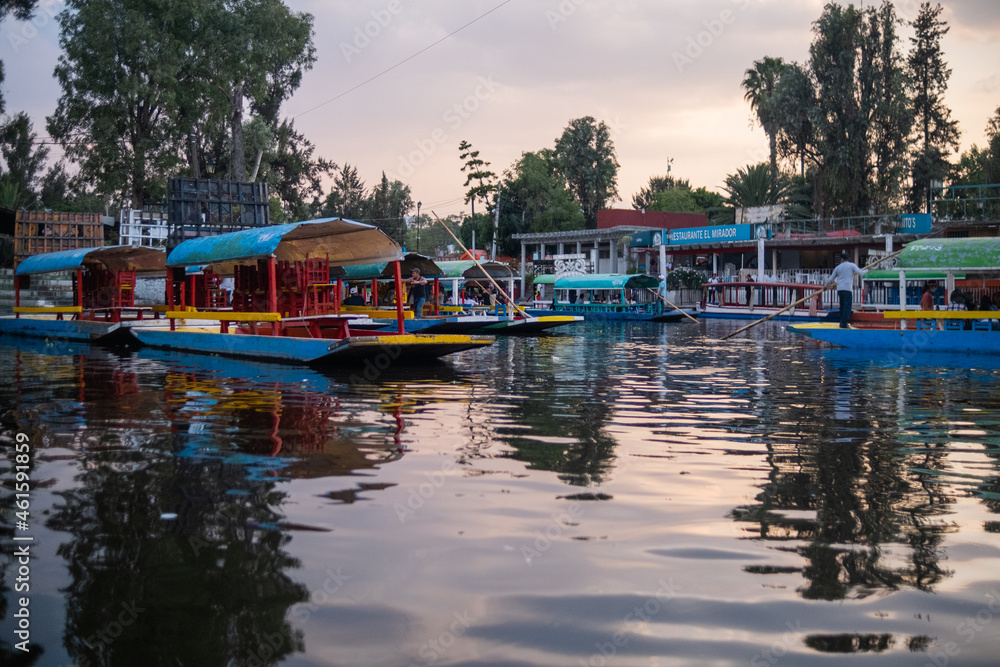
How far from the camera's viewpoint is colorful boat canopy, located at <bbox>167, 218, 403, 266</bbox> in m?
15.2

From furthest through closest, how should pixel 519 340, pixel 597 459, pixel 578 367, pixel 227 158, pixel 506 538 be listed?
pixel 227 158 < pixel 519 340 < pixel 578 367 < pixel 597 459 < pixel 506 538

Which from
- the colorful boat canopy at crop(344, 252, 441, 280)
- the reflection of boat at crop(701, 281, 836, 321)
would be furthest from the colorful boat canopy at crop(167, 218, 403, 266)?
the reflection of boat at crop(701, 281, 836, 321)

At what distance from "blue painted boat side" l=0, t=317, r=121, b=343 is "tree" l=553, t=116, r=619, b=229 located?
4578 centimetres

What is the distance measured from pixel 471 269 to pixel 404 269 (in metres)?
6.00

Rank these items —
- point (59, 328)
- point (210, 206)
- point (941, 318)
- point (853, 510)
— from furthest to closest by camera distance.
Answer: point (210, 206), point (59, 328), point (941, 318), point (853, 510)

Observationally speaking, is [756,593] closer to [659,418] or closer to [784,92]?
[659,418]

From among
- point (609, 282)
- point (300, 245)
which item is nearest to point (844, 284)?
point (300, 245)

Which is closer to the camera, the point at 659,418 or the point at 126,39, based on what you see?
the point at 659,418

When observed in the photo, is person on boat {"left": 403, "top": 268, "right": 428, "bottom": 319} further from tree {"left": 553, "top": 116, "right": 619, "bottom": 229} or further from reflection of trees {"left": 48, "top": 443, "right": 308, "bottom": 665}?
tree {"left": 553, "top": 116, "right": 619, "bottom": 229}

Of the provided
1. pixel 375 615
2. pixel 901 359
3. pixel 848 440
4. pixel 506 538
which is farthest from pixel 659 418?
pixel 901 359

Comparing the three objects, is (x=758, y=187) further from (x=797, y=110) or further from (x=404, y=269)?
(x=404, y=269)

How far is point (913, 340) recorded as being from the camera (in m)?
18.9

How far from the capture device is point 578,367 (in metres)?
15.3

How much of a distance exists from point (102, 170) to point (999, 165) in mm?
41355
